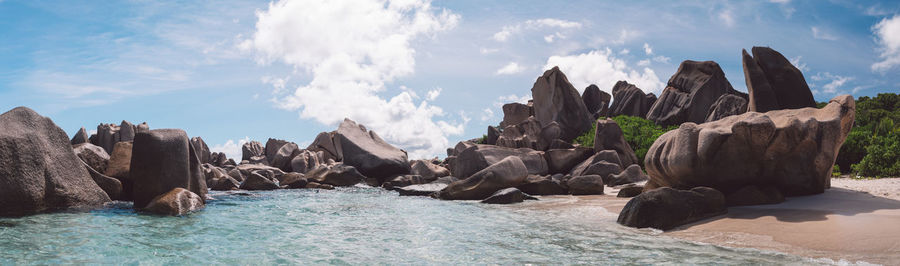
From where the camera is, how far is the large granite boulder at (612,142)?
2359cm

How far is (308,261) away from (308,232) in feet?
8.29

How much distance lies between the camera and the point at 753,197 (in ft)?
30.7

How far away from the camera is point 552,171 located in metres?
24.2

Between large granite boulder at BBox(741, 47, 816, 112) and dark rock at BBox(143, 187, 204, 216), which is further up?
large granite boulder at BBox(741, 47, 816, 112)

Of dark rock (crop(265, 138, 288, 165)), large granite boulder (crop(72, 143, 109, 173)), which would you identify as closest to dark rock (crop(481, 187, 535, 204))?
large granite boulder (crop(72, 143, 109, 173))

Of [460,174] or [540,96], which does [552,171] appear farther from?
[540,96]

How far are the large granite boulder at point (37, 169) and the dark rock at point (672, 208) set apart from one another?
35.1 feet

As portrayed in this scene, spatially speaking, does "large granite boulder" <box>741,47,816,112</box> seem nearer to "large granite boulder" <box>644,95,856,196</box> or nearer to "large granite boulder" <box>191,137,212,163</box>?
"large granite boulder" <box>644,95,856,196</box>

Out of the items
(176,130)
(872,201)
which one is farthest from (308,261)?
(872,201)

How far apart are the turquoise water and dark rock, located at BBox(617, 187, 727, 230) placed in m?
0.42

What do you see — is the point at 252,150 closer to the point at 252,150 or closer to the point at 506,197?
the point at 252,150

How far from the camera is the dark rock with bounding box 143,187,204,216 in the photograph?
10.4 metres

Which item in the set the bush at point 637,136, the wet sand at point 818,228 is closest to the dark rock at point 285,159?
the bush at point 637,136

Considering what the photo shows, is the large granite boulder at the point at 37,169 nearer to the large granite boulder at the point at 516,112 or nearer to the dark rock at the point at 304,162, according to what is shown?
the dark rock at the point at 304,162
